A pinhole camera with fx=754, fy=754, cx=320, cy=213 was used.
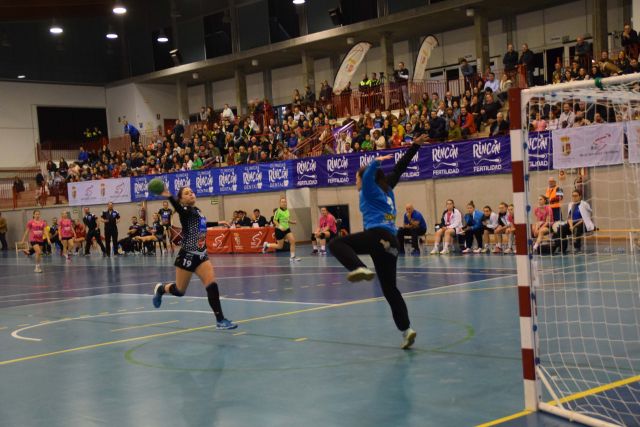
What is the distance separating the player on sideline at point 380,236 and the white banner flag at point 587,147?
33.4 feet

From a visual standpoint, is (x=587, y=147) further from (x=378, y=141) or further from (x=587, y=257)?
(x=378, y=141)

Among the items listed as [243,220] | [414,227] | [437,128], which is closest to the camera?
[414,227]

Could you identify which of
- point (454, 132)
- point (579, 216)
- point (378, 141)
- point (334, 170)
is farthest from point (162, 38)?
point (579, 216)

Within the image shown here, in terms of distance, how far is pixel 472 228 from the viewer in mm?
22656

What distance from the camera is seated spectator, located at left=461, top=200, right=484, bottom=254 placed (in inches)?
886

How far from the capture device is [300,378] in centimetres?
767

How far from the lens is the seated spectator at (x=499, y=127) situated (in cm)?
2439

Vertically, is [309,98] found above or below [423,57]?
below

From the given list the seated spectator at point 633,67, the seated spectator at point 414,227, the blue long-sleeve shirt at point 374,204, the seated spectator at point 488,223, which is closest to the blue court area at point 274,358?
the blue long-sleeve shirt at point 374,204

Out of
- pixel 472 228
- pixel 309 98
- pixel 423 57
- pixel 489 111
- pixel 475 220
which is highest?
pixel 423 57

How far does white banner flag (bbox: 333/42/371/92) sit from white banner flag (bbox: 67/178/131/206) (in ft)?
42.8

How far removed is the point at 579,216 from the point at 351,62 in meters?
18.1

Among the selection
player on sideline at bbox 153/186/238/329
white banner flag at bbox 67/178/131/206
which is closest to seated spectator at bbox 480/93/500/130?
player on sideline at bbox 153/186/238/329

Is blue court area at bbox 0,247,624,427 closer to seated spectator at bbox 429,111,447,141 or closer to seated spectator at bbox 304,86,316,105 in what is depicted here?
seated spectator at bbox 429,111,447,141
